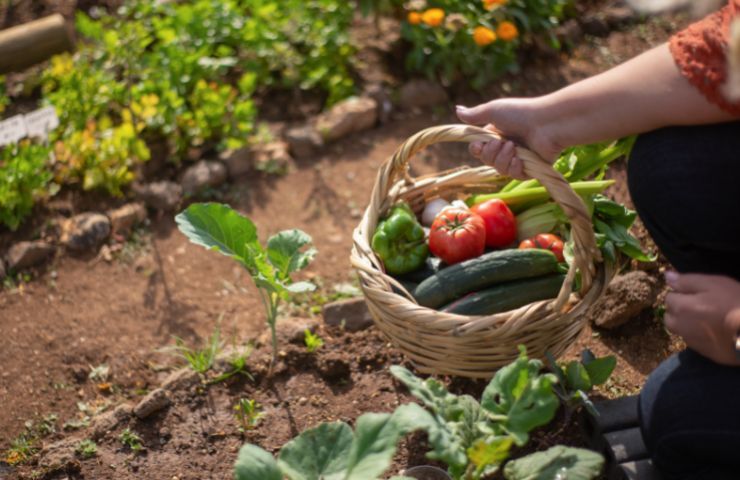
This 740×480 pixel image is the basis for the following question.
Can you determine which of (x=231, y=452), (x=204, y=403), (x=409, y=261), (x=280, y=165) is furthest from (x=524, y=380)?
(x=280, y=165)

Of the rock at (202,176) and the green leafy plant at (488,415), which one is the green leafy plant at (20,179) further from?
the green leafy plant at (488,415)

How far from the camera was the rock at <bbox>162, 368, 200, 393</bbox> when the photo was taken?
2.95m

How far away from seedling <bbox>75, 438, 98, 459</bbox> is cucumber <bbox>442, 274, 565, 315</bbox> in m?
1.33

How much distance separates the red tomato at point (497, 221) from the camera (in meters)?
2.84

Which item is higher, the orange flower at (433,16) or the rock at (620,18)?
the orange flower at (433,16)

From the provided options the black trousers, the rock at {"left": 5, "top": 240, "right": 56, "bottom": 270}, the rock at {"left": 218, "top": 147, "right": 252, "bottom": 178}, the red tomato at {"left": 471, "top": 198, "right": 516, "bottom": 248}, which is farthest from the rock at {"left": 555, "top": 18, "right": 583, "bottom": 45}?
the rock at {"left": 5, "top": 240, "right": 56, "bottom": 270}

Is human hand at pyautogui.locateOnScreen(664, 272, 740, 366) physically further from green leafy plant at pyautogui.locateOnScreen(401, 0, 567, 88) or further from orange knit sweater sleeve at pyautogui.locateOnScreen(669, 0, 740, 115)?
green leafy plant at pyautogui.locateOnScreen(401, 0, 567, 88)

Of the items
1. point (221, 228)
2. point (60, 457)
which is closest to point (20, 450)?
point (60, 457)

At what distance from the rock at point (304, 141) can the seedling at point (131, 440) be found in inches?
77.0

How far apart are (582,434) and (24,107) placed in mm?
3620

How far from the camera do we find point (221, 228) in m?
2.81

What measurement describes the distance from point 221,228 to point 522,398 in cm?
130

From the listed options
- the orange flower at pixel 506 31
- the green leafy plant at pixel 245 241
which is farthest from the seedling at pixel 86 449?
the orange flower at pixel 506 31

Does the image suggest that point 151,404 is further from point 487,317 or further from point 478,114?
point 478,114
